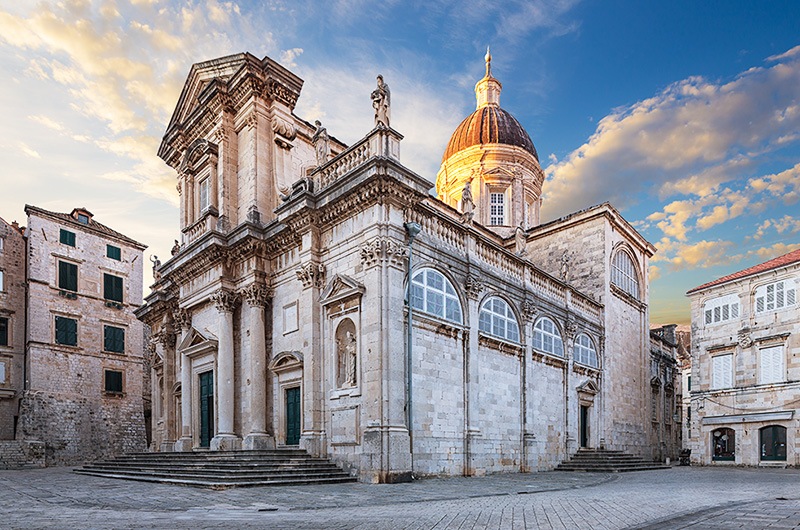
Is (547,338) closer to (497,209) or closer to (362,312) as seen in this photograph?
(362,312)

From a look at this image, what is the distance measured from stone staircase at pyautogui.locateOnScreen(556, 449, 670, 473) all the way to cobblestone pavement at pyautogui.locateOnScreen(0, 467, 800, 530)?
9.82 metres

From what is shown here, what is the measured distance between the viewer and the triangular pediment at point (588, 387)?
95.0 feet

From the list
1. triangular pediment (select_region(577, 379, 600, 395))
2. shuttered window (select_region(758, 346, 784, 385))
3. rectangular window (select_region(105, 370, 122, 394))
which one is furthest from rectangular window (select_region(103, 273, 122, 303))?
shuttered window (select_region(758, 346, 784, 385))

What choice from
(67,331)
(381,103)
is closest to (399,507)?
(381,103)

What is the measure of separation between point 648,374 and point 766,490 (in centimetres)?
2126

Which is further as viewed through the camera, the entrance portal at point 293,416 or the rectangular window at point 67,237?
the rectangular window at point 67,237

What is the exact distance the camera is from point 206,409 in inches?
1003

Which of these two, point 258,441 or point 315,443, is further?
A: point 258,441

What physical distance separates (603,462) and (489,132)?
2461cm

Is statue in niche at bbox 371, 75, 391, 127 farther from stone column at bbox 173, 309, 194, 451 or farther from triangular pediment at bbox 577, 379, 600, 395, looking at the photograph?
triangular pediment at bbox 577, 379, 600, 395

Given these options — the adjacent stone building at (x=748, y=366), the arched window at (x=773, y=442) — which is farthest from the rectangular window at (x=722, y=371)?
the arched window at (x=773, y=442)

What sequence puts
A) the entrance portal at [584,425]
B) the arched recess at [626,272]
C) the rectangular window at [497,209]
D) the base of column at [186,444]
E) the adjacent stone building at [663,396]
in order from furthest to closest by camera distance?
the rectangular window at [497,209]
the adjacent stone building at [663,396]
the arched recess at [626,272]
the entrance portal at [584,425]
the base of column at [186,444]

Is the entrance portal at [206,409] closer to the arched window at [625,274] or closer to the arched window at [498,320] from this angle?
the arched window at [498,320]

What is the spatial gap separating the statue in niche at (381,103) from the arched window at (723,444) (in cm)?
2674
